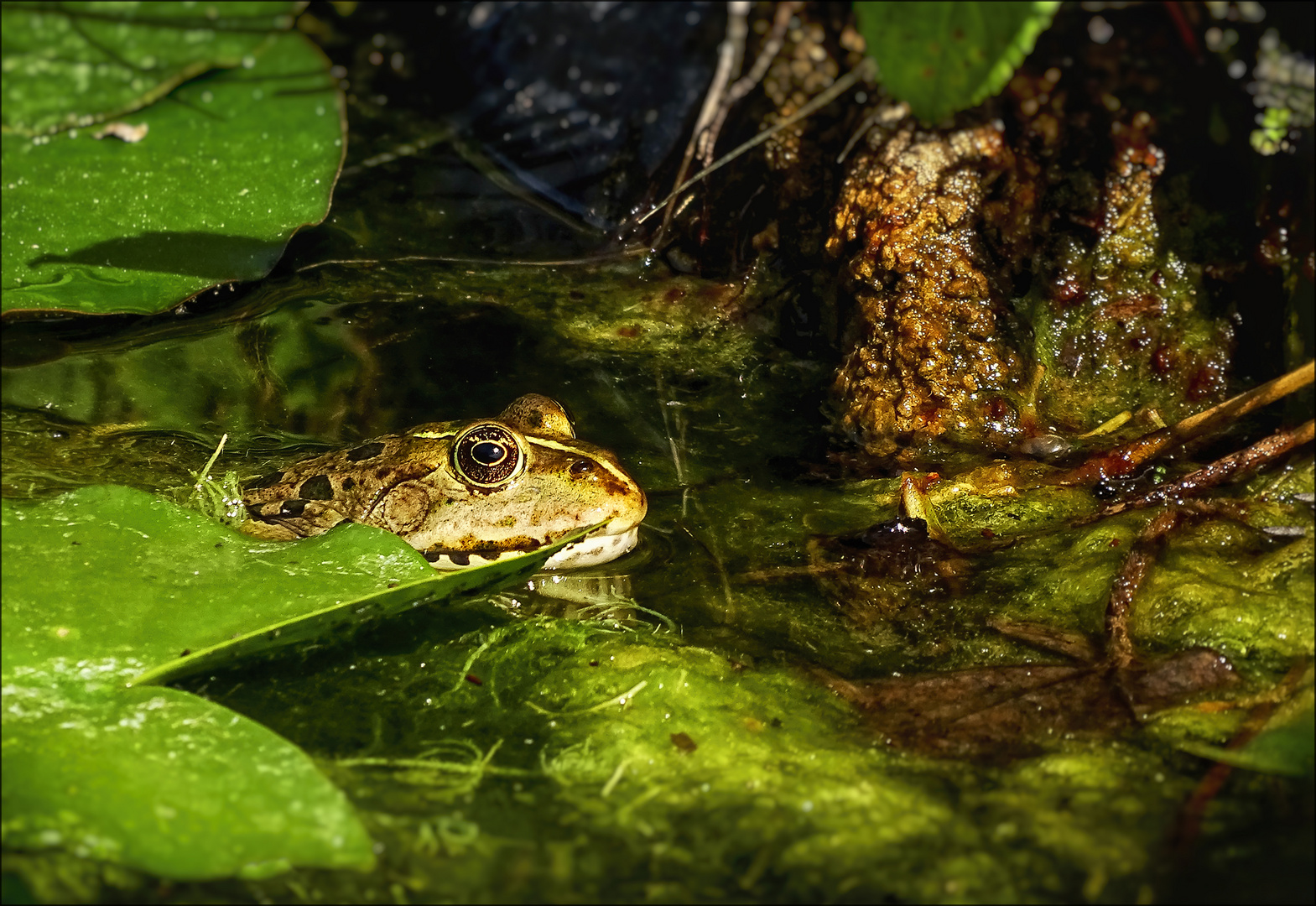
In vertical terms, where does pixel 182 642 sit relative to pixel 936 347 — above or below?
below

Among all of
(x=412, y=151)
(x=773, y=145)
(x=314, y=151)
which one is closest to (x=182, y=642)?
(x=314, y=151)

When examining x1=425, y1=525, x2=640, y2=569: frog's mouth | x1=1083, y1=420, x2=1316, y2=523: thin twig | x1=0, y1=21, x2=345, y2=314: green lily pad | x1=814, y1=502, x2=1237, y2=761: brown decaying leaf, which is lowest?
x1=425, y1=525, x2=640, y2=569: frog's mouth

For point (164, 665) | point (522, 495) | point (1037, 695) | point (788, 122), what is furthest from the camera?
point (522, 495)

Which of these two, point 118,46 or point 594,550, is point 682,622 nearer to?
point 594,550

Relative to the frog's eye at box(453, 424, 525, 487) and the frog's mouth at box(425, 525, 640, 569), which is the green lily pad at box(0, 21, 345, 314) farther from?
the frog's mouth at box(425, 525, 640, 569)

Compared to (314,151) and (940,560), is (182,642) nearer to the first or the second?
(314,151)

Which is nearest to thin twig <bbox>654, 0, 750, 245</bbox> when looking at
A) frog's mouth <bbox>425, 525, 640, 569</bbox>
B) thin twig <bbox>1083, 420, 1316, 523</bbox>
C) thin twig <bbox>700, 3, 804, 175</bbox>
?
thin twig <bbox>700, 3, 804, 175</bbox>

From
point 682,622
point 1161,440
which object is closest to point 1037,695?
point 682,622

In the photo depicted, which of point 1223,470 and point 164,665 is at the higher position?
point 1223,470
